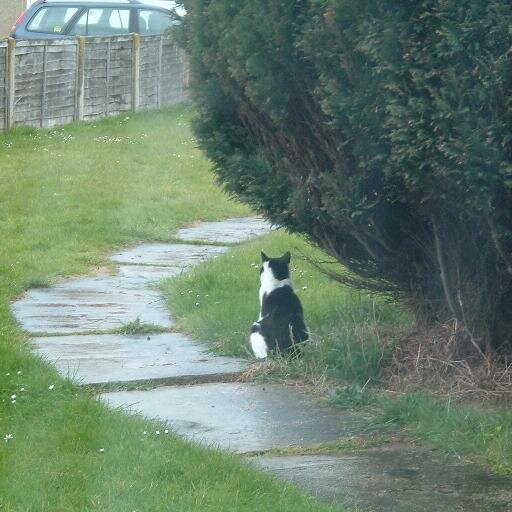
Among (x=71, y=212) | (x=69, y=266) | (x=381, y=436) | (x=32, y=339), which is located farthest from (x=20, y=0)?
(x=381, y=436)

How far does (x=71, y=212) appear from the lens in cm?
1280

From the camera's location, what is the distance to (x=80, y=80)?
66.8 ft

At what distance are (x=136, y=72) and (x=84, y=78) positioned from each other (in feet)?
5.36

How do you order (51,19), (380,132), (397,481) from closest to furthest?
1. (397,481)
2. (380,132)
3. (51,19)

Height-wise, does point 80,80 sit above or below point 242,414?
above

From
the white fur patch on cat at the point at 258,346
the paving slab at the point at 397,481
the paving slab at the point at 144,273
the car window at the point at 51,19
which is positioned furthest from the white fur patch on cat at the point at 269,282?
the car window at the point at 51,19

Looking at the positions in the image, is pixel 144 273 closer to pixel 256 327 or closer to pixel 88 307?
pixel 88 307

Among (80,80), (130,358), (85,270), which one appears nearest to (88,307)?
(85,270)

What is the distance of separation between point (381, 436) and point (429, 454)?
0.34 metres

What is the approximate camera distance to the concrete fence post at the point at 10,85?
18.3 metres

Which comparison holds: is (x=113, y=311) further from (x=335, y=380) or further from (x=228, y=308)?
(x=335, y=380)

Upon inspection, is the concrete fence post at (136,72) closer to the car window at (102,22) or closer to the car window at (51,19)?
the car window at (102,22)

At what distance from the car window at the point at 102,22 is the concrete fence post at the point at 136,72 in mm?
1248

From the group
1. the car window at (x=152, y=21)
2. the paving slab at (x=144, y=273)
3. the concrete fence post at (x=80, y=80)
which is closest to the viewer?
the paving slab at (x=144, y=273)
